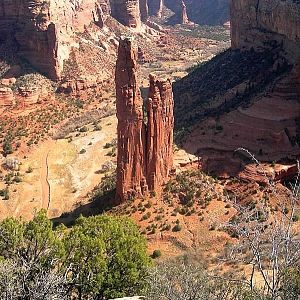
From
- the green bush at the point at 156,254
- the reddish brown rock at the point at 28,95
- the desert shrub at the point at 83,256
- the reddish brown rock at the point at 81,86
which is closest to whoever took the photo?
the desert shrub at the point at 83,256

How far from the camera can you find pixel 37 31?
82.2 meters

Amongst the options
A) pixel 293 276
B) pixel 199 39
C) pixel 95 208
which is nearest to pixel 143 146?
pixel 95 208

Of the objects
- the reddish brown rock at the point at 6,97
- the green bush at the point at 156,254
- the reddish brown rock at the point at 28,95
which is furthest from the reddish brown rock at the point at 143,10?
the green bush at the point at 156,254

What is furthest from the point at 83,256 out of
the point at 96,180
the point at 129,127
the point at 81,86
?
the point at 81,86

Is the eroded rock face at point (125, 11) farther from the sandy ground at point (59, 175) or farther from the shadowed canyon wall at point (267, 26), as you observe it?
the sandy ground at point (59, 175)

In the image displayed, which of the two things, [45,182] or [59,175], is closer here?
[45,182]

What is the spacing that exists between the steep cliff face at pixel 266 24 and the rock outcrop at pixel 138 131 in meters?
27.3

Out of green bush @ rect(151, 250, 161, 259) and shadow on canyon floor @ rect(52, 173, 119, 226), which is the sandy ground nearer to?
shadow on canyon floor @ rect(52, 173, 119, 226)

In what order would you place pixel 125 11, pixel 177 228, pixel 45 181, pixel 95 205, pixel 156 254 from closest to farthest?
1. pixel 156 254
2. pixel 177 228
3. pixel 95 205
4. pixel 45 181
5. pixel 125 11

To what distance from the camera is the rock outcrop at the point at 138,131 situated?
40188 mm

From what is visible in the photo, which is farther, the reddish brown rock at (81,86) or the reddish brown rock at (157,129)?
the reddish brown rock at (81,86)

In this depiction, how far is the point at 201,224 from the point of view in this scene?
39.9 meters

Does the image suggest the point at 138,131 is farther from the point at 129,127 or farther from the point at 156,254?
the point at 156,254

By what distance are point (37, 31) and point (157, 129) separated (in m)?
47.9
